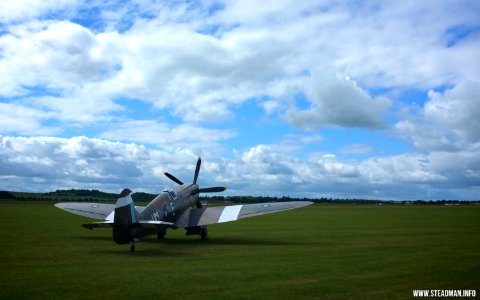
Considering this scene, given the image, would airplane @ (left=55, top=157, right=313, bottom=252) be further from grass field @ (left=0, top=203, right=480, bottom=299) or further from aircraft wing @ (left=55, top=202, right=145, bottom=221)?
grass field @ (left=0, top=203, right=480, bottom=299)

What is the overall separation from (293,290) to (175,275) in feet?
10.2

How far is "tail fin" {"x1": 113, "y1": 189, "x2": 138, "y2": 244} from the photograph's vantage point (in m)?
15.2

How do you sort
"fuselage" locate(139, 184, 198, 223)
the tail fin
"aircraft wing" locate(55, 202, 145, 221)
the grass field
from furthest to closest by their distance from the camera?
"aircraft wing" locate(55, 202, 145, 221), "fuselage" locate(139, 184, 198, 223), the tail fin, the grass field

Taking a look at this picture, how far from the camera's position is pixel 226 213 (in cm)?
2097

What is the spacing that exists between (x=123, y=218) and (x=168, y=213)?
5.01 metres

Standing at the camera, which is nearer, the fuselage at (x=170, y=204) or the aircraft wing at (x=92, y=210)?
the fuselage at (x=170, y=204)

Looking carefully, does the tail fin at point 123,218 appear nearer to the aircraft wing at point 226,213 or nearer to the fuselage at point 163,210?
the fuselage at point 163,210

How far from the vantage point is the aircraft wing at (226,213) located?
2044 centimetres

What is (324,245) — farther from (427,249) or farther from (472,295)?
(472,295)

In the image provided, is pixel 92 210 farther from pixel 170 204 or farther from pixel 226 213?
pixel 226 213

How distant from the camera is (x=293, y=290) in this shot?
9.06m

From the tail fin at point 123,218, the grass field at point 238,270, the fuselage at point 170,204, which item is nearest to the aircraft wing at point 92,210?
the fuselage at point 170,204

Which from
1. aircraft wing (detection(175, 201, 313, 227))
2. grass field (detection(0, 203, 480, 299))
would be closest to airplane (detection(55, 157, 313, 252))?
aircraft wing (detection(175, 201, 313, 227))

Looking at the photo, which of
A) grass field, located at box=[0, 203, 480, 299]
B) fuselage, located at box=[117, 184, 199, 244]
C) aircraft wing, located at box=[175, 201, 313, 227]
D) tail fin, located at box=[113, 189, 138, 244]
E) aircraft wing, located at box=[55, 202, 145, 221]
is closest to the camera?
grass field, located at box=[0, 203, 480, 299]
